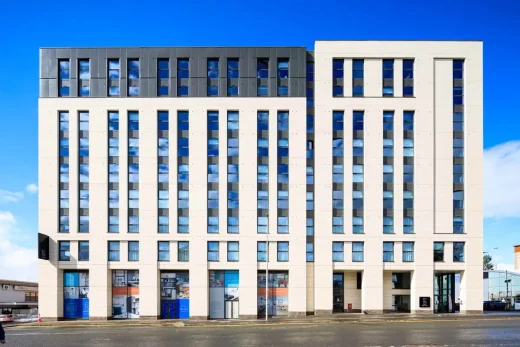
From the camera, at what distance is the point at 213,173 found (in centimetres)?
4922

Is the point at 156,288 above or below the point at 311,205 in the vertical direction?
below

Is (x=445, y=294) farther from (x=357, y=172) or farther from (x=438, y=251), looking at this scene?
(x=357, y=172)

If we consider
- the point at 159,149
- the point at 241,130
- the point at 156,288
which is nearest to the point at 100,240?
the point at 156,288

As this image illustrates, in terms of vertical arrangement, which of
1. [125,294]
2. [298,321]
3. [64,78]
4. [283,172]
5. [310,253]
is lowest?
[298,321]

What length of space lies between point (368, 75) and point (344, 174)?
1072cm

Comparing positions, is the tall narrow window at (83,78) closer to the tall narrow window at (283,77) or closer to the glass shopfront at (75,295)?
the glass shopfront at (75,295)

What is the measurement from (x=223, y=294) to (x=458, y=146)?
28908 mm

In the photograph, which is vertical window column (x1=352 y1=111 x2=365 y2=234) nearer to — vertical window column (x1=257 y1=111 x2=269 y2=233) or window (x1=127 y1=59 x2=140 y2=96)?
vertical window column (x1=257 y1=111 x2=269 y2=233)

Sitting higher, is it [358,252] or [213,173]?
[213,173]

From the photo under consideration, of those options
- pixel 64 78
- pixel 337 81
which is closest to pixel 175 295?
pixel 64 78

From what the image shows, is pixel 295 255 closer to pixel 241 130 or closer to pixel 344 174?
pixel 344 174

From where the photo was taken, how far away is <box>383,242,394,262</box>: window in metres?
48.3

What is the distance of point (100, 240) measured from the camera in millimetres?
48000

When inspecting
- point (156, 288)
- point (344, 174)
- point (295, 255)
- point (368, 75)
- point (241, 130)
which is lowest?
point (156, 288)
